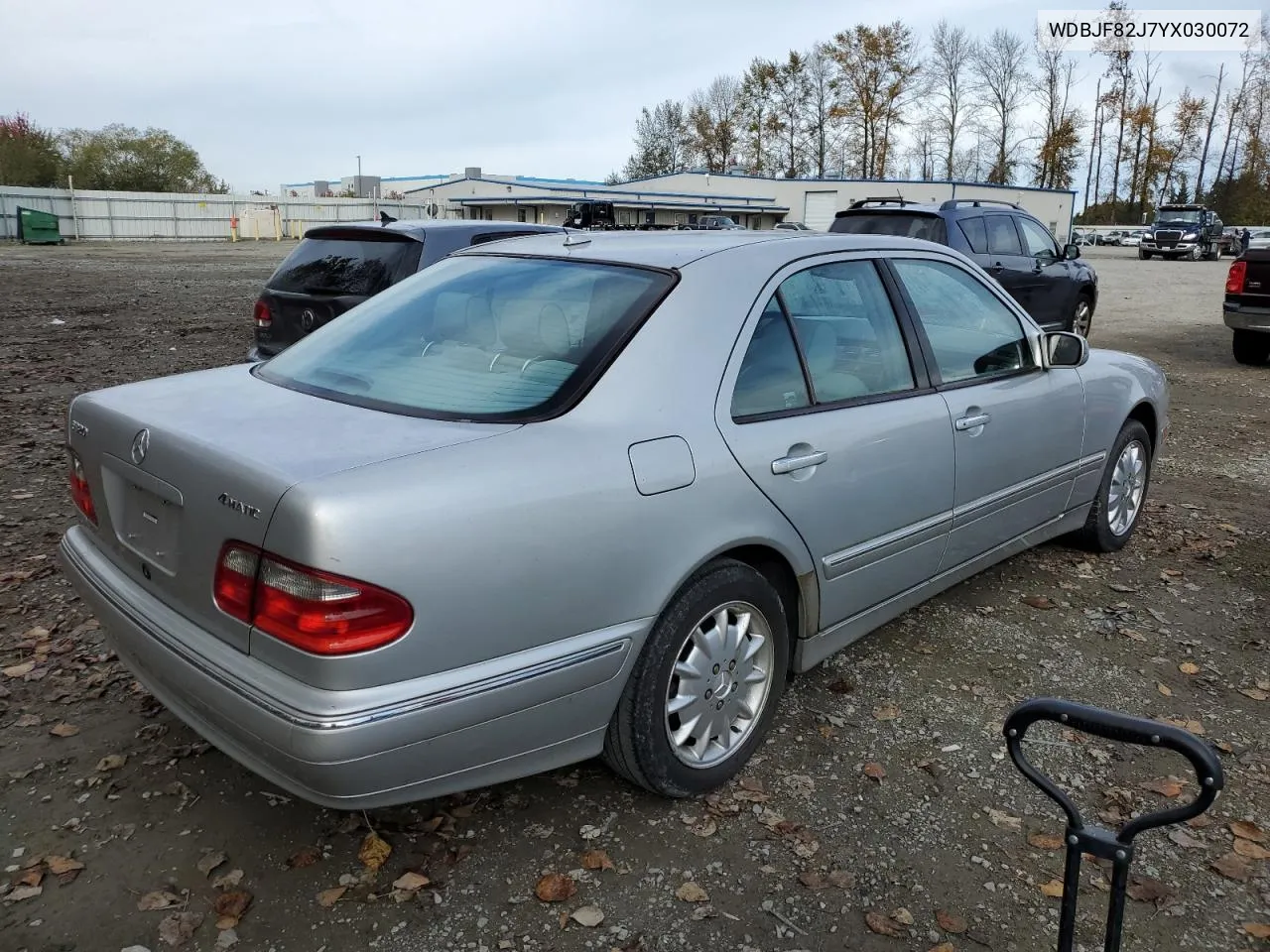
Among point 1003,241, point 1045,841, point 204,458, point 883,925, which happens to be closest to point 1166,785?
point 1045,841

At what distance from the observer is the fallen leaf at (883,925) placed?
246 centimetres

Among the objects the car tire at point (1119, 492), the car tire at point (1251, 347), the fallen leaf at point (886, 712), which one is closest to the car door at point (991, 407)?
the car tire at point (1119, 492)

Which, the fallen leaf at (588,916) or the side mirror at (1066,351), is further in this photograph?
the side mirror at (1066,351)

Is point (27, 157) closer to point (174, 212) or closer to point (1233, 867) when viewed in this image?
point (174, 212)

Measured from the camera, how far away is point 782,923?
2494 millimetres

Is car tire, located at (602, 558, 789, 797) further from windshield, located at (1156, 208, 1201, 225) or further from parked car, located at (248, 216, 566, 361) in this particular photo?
windshield, located at (1156, 208, 1201, 225)

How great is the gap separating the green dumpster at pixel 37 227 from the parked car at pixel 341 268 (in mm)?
36382

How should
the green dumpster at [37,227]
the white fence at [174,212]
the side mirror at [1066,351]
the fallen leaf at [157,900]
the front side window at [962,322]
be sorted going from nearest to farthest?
the fallen leaf at [157,900] < the front side window at [962,322] < the side mirror at [1066,351] < the green dumpster at [37,227] < the white fence at [174,212]

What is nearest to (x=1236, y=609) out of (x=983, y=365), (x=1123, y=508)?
(x=1123, y=508)

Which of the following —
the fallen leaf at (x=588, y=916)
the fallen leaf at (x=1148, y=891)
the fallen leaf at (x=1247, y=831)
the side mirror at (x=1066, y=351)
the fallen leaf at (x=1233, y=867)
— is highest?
the side mirror at (x=1066, y=351)

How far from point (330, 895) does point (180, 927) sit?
1.18 ft

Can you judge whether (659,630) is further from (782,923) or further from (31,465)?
(31,465)

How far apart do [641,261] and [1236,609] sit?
10.6 feet

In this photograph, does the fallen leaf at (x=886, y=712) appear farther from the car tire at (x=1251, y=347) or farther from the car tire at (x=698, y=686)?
the car tire at (x=1251, y=347)
